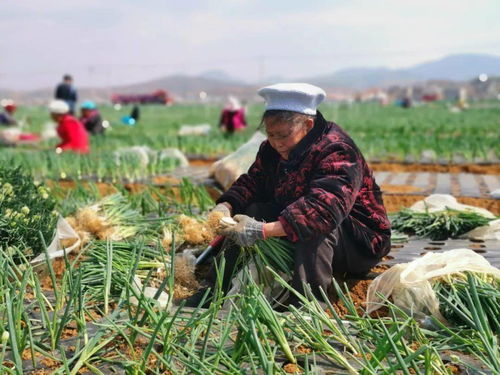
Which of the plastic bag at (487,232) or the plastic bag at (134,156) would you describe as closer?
the plastic bag at (487,232)

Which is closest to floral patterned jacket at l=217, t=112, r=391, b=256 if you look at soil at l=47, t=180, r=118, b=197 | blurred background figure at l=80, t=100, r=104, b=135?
soil at l=47, t=180, r=118, b=197

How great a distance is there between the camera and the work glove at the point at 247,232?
2803 millimetres

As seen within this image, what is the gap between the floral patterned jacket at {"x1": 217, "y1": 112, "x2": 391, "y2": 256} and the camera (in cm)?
276

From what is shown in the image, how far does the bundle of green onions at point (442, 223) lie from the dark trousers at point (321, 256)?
3.02 feet

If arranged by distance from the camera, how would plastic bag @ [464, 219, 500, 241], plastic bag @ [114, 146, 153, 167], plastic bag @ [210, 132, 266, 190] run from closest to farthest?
plastic bag @ [464, 219, 500, 241] → plastic bag @ [210, 132, 266, 190] → plastic bag @ [114, 146, 153, 167]

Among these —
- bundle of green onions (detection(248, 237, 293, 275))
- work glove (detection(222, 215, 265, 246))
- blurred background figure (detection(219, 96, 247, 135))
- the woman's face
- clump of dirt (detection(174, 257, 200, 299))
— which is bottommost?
blurred background figure (detection(219, 96, 247, 135))

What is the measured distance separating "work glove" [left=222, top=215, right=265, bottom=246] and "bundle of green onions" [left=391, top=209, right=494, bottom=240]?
1.46m

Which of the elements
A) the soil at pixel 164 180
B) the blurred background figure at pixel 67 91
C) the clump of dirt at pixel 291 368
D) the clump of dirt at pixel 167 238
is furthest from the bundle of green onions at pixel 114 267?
the blurred background figure at pixel 67 91

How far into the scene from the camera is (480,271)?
8.87ft

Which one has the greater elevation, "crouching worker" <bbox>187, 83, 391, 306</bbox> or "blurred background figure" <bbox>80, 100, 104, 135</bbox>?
"crouching worker" <bbox>187, 83, 391, 306</bbox>

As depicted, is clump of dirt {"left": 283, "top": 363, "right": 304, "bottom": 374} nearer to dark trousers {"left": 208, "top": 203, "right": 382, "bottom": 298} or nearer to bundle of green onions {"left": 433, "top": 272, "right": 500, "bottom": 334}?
bundle of green onions {"left": 433, "top": 272, "right": 500, "bottom": 334}

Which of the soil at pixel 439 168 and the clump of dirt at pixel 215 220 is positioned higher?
the clump of dirt at pixel 215 220

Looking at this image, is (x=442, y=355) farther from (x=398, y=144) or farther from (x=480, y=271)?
(x=398, y=144)

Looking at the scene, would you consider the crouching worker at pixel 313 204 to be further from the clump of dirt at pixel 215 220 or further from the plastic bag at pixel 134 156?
the plastic bag at pixel 134 156
